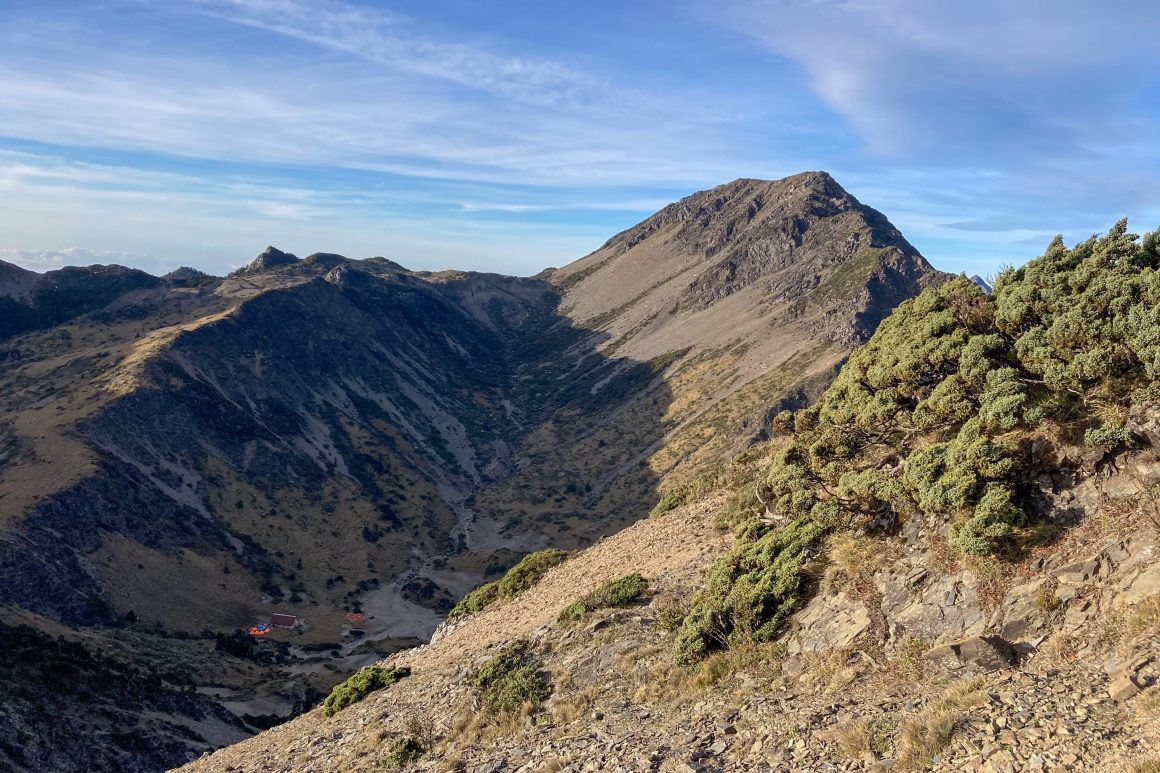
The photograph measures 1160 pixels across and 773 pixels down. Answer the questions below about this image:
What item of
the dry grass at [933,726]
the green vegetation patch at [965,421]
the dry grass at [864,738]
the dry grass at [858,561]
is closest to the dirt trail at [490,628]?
the green vegetation patch at [965,421]

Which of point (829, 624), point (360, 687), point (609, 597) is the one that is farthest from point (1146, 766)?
point (360, 687)

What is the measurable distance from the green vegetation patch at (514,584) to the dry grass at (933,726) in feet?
72.3

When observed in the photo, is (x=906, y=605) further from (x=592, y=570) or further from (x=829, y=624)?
(x=592, y=570)

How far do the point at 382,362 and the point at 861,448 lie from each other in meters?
167

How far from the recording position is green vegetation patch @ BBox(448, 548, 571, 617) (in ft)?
103

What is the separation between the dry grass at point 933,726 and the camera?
1012cm

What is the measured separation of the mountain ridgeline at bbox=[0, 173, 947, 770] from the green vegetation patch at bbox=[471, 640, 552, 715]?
2662 centimetres

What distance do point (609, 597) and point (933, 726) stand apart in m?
12.6

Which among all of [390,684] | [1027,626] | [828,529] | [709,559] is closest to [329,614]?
[390,684]

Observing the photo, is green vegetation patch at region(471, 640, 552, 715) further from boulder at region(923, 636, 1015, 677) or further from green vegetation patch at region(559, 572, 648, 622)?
boulder at region(923, 636, 1015, 677)

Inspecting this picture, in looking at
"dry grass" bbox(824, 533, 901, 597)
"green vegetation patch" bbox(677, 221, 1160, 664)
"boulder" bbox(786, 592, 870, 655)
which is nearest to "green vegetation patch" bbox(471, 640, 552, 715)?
"green vegetation patch" bbox(677, 221, 1160, 664)

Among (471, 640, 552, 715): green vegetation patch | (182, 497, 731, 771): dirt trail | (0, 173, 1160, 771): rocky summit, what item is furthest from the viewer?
(182, 497, 731, 771): dirt trail

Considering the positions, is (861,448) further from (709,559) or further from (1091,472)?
(1091,472)

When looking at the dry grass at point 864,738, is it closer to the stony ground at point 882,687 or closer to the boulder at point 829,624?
the stony ground at point 882,687
